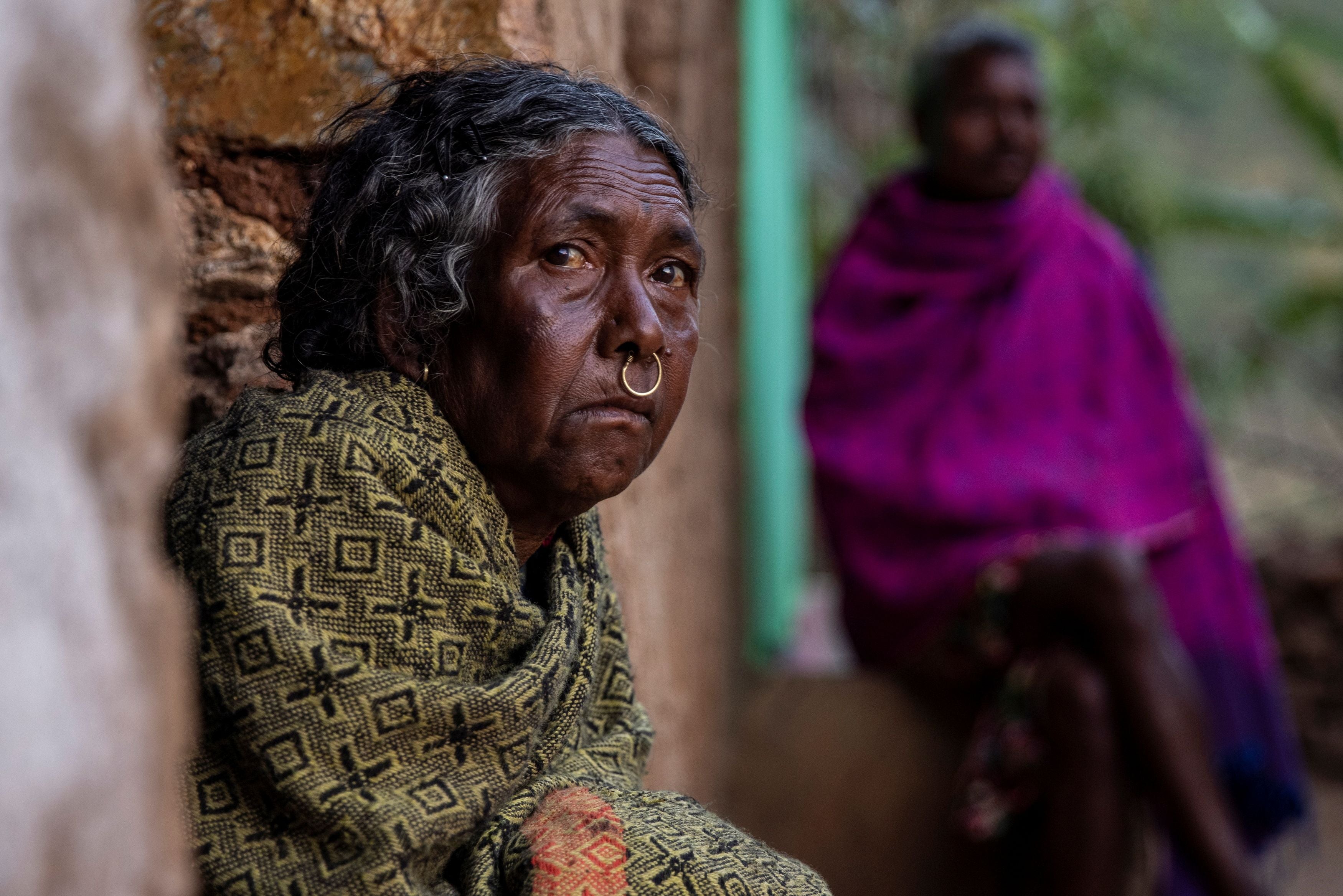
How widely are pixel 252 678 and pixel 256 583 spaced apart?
0.09 metres

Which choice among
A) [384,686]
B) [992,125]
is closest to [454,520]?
[384,686]

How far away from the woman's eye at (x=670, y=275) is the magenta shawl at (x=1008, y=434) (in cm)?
218

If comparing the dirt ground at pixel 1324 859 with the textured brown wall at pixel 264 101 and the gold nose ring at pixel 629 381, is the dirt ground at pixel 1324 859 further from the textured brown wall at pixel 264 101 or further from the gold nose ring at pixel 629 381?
the gold nose ring at pixel 629 381

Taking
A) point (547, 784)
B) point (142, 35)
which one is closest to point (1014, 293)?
point (142, 35)

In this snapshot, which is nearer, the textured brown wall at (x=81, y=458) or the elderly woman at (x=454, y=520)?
the textured brown wall at (x=81, y=458)

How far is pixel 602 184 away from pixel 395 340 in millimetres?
297

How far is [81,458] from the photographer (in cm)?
77

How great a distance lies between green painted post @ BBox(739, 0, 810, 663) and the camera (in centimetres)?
448

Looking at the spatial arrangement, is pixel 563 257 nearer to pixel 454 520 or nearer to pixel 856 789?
pixel 454 520

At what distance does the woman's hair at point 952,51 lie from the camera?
416cm

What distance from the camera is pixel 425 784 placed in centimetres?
133

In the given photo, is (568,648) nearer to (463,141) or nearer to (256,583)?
(256,583)

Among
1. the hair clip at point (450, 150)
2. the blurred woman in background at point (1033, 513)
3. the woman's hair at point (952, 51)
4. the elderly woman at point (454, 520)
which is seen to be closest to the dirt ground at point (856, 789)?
the blurred woman in background at point (1033, 513)

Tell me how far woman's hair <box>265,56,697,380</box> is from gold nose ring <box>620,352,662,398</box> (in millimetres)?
191
